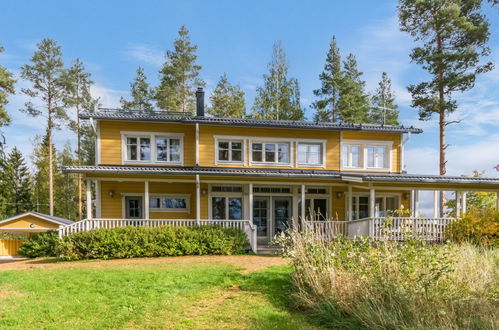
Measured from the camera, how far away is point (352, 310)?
15.9 ft

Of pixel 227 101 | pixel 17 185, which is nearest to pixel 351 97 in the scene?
pixel 227 101

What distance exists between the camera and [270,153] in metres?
16.3

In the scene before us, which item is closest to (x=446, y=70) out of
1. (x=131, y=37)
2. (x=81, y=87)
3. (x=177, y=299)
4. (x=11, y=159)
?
(x=131, y=37)

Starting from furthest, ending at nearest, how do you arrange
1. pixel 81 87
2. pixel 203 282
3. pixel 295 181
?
pixel 81 87 < pixel 295 181 < pixel 203 282

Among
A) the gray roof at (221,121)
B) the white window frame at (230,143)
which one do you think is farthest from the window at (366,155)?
the white window frame at (230,143)

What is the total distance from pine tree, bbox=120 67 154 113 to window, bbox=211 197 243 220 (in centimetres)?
2059

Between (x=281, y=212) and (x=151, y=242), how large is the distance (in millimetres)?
7257

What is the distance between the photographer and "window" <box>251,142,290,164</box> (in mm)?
16219

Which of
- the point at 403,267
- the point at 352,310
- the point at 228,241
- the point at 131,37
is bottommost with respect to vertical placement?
the point at 228,241

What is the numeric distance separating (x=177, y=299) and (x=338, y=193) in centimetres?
1249

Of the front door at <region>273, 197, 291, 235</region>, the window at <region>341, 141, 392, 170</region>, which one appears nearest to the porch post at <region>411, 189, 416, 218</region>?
the window at <region>341, 141, 392, 170</region>

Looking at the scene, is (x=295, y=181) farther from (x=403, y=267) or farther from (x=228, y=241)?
(x=403, y=267)

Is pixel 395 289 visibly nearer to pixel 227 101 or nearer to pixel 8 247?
pixel 8 247

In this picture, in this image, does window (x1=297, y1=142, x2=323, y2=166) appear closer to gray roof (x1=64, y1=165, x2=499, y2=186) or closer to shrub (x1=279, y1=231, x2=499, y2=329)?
gray roof (x1=64, y1=165, x2=499, y2=186)
